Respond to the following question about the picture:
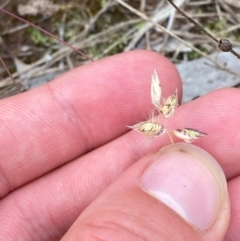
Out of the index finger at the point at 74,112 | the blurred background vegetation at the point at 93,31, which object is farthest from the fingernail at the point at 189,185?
the blurred background vegetation at the point at 93,31

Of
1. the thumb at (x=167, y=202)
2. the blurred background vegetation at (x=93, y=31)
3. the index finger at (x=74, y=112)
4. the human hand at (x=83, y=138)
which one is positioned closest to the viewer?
the thumb at (x=167, y=202)

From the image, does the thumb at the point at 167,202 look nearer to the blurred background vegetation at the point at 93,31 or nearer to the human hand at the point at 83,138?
the human hand at the point at 83,138

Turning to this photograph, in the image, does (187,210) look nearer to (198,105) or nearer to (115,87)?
(198,105)

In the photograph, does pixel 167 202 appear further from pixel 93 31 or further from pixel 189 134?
pixel 93 31

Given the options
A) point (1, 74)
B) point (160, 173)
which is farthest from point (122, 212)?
point (1, 74)

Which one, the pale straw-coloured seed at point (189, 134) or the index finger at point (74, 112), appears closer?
the pale straw-coloured seed at point (189, 134)

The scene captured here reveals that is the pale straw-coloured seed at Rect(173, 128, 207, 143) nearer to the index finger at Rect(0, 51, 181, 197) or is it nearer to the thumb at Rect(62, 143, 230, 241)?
the thumb at Rect(62, 143, 230, 241)

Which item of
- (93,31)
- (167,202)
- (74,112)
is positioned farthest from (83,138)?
(93,31)
